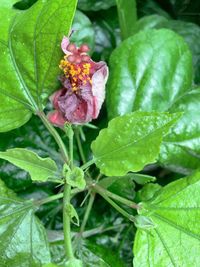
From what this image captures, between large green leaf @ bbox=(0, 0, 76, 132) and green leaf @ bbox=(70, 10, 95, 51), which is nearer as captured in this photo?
large green leaf @ bbox=(0, 0, 76, 132)

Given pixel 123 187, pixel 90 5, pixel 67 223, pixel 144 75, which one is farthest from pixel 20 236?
pixel 90 5

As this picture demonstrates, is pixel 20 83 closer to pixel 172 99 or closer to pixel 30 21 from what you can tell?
pixel 30 21

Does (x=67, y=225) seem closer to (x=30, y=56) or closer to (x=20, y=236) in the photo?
(x=20, y=236)

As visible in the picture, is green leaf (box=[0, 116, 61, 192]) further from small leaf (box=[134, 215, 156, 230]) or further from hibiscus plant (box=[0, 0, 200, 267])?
small leaf (box=[134, 215, 156, 230])

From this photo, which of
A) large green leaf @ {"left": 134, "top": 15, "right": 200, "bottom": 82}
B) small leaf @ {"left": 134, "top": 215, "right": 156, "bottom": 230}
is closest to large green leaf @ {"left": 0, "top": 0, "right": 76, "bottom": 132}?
small leaf @ {"left": 134, "top": 215, "right": 156, "bottom": 230}

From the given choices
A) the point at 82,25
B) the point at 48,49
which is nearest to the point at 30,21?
the point at 48,49

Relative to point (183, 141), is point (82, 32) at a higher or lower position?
higher

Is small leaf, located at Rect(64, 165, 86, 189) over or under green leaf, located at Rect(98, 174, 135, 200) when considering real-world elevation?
over
